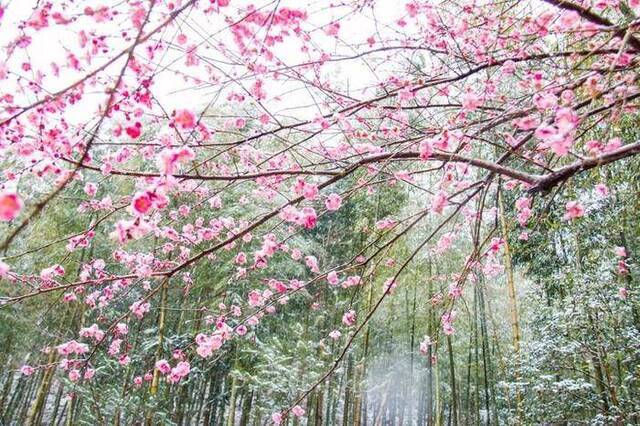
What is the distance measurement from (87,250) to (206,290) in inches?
70.9

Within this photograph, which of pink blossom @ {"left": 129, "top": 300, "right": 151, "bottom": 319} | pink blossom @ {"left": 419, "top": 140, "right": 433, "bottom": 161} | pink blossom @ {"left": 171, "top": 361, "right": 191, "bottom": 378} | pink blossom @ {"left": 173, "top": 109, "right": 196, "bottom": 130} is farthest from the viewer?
pink blossom @ {"left": 171, "top": 361, "right": 191, "bottom": 378}

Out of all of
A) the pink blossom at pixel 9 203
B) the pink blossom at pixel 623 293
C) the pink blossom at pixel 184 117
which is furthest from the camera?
the pink blossom at pixel 623 293

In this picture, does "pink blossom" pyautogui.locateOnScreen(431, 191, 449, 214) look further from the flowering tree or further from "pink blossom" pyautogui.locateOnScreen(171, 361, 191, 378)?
"pink blossom" pyautogui.locateOnScreen(171, 361, 191, 378)

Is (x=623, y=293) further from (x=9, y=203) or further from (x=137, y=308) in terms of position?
(x=9, y=203)

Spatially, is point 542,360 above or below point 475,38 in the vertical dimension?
below

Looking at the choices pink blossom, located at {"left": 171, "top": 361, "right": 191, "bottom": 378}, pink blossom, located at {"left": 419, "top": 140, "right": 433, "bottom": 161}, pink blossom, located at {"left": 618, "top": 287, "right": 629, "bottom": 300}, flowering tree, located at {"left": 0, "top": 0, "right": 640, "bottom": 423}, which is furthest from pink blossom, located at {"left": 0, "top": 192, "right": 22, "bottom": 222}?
pink blossom, located at {"left": 618, "top": 287, "right": 629, "bottom": 300}

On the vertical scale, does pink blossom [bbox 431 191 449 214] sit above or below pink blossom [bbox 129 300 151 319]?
above

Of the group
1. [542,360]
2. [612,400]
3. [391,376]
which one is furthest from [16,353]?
[612,400]

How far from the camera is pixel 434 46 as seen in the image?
2.46 meters

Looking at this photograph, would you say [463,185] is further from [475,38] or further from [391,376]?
[391,376]

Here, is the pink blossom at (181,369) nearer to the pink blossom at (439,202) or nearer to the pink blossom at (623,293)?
the pink blossom at (439,202)

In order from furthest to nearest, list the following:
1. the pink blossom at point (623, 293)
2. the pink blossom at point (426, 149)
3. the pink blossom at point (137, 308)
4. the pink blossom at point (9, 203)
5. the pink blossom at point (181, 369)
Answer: the pink blossom at point (623, 293)
the pink blossom at point (181, 369)
the pink blossom at point (137, 308)
the pink blossom at point (426, 149)
the pink blossom at point (9, 203)

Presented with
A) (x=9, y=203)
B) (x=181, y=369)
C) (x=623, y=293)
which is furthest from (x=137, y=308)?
(x=623, y=293)

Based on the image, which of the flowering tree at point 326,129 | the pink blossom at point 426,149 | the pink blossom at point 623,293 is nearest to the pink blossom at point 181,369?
the flowering tree at point 326,129
